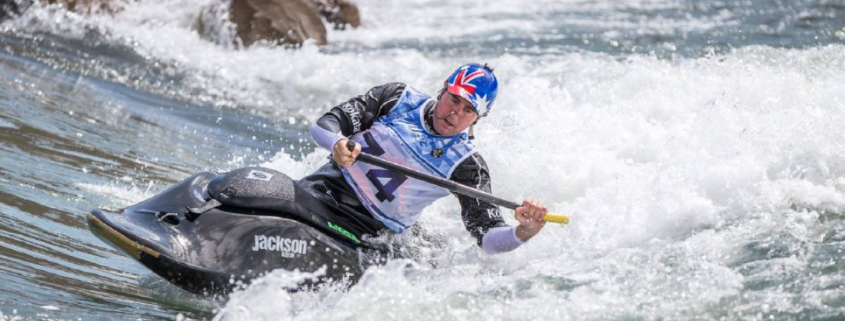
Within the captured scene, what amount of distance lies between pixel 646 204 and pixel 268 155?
4121 millimetres

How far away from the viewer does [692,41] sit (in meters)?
15.1

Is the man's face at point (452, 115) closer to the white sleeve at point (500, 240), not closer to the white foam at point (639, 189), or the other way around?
the white sleeve at point (500, 240)

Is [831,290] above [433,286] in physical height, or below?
above

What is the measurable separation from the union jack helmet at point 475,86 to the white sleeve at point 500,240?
0.56 metres

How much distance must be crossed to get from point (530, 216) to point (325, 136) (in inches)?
39.2

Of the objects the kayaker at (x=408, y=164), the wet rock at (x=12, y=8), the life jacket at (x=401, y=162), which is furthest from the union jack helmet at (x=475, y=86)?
the wet rock at (x=12, y=8)

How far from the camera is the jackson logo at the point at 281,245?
498cm

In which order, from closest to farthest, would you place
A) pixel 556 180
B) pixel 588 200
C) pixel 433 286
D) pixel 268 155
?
pixel 433 286 < pixel 588 200 < pixel 556 180 < pixel 268 155

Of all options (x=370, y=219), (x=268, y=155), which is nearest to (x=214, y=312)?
(x=370, y=219)

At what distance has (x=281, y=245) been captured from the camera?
16.4ft

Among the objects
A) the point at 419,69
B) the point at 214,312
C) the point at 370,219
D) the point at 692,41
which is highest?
the point at 692,41

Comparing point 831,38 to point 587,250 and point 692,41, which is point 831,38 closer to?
point 692,41

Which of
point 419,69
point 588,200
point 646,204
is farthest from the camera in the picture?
point 419,69

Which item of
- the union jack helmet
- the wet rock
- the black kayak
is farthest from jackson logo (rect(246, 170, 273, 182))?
the wet rock
